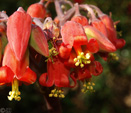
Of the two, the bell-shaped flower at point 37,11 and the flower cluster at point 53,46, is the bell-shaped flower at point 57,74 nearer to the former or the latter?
the flower cluster at point 53,46

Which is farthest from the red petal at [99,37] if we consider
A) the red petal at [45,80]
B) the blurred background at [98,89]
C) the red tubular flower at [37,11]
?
the blurred background at [98,89]

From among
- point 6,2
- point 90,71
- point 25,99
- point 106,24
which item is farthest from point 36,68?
point 6,2

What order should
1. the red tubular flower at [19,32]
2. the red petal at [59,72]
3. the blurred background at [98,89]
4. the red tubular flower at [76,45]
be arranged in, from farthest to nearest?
the blurred background at [98,89] < the red petal at [59,72] < the red tubular flower at [76,45] < the red tubular flower at [19,32]

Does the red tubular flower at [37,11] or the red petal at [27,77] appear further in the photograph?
the red tubular flower at [37,11]

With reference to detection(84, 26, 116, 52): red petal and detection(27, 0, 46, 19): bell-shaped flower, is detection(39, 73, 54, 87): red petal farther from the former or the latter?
detection(27, 0, 46, 19): bell-shaped flower

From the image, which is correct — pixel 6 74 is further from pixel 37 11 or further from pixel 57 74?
pixel 37 11

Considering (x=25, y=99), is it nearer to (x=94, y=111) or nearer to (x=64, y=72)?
(x=94, y=111)

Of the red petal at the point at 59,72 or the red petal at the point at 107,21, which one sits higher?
the red petal at the point at 107,21
